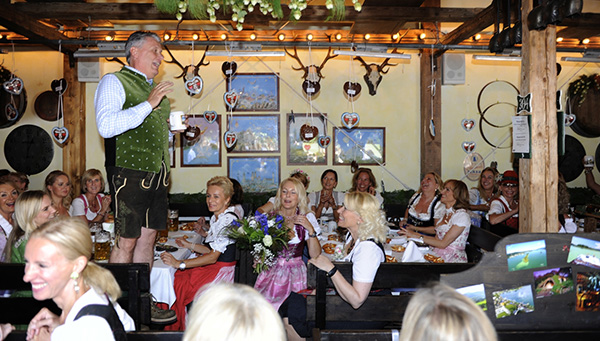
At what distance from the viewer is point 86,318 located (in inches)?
71.6

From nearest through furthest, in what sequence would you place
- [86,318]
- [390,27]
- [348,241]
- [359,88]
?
[86,318] < [348,241] < [390,27] < [359,88]

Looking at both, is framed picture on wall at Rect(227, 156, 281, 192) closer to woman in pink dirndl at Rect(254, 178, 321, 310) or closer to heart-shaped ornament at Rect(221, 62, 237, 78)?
heart-shaped ornament at Rect(221, 62, 237, 78)

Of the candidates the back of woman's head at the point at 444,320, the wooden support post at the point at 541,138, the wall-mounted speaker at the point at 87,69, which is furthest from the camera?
the wall-mounted speaker at the point at 87,69

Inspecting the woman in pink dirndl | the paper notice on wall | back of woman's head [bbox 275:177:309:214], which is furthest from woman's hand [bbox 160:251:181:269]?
the paper notice on wall

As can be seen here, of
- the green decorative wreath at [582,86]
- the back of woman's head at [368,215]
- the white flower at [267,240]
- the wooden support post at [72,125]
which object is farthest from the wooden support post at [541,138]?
the wooden support post at [72,125]

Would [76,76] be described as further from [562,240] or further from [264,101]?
[562,240]

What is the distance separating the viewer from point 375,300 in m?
2.99

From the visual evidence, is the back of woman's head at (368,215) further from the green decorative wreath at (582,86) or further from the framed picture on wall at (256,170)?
the green decorative wreath at (582,86)

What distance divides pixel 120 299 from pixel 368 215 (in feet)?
5.46

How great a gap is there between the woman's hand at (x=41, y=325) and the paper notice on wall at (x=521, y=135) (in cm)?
377

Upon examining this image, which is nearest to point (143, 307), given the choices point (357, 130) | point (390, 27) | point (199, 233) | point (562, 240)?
point (562, 240)

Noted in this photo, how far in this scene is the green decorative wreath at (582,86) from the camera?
8.78 m

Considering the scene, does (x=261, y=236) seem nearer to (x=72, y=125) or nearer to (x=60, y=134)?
(x=60, y=134)

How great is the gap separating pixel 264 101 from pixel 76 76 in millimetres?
3138
